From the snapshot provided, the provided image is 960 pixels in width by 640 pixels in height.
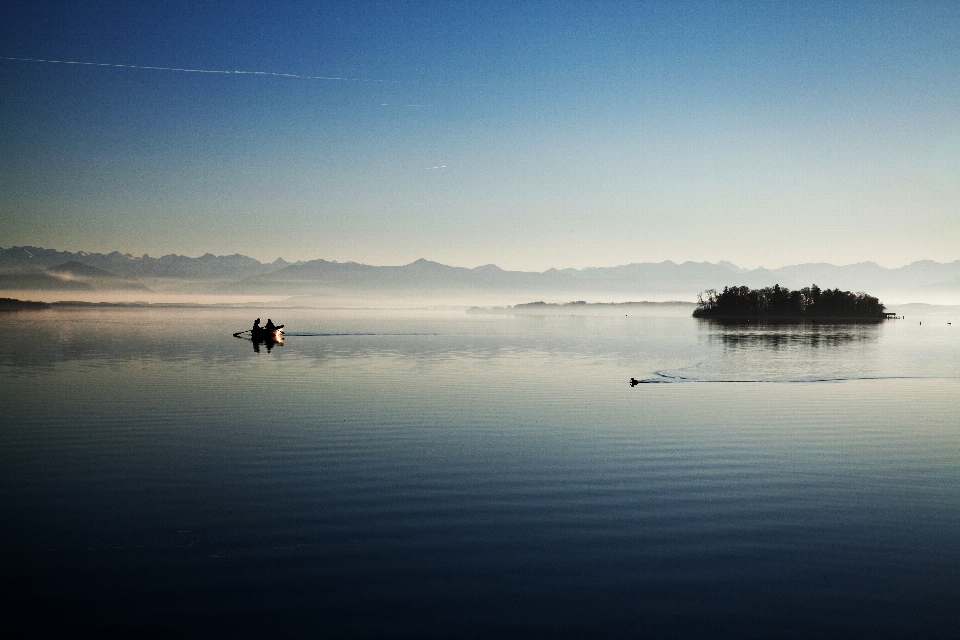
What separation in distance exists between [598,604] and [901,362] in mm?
79870

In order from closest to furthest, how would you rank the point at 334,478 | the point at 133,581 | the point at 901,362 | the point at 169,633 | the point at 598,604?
the point at 169,633 < the point at 598,604 < the point at 133,581 < the point at 334,478 < the point at 901,362

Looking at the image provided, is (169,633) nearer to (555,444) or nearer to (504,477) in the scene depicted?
(504,477)

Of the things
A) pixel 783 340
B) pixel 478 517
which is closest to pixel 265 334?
pixel 783 340

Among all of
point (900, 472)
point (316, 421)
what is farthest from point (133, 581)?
point (900, 472)

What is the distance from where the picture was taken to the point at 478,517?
18312 mm

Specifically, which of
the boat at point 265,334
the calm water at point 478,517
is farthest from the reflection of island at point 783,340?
the boat at point 265,334

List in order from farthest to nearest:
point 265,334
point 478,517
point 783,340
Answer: point 783,340 → point 265,334 → point 478,517

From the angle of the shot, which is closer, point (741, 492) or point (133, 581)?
point (133, 581)

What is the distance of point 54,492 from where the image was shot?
2094 centimetres

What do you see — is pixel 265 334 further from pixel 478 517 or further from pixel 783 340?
pixel 478 517

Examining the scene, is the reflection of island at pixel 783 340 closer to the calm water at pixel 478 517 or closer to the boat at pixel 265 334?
the calm water at pixel 478 517

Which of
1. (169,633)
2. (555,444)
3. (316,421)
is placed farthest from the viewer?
(316,421)

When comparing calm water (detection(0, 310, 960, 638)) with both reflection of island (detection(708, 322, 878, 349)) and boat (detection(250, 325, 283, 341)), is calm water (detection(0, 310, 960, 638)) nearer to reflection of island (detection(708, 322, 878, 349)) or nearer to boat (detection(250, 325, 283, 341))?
boat (detection(250, 325, 283, 341))

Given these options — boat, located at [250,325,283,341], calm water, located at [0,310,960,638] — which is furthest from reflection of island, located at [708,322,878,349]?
boat, located at [250,325,283,341]
